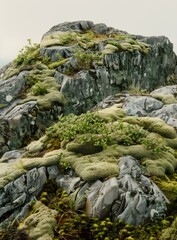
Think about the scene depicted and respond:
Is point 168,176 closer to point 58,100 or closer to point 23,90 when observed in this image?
point 58,100

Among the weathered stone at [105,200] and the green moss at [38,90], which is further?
the green moss at [38,90]

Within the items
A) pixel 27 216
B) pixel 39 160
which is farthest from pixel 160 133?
pixel 27 216

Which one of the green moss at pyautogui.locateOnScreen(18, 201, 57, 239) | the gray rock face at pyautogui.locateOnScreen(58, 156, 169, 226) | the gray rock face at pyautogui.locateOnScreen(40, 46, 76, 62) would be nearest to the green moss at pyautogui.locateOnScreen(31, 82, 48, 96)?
the gray rock face at pyautogui.locateOnScreen(40, 46, 76, 62)

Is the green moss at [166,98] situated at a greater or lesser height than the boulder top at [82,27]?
lesser

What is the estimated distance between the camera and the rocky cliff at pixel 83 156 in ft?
34.9

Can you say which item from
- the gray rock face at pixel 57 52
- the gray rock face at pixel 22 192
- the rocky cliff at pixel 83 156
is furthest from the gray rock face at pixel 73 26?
the gray rock face at pixel 22 192

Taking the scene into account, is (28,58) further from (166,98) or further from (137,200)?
(137,200)

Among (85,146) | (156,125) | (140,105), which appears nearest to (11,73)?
(140,105)

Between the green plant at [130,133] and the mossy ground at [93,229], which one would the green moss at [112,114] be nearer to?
the green plant at [130,133]

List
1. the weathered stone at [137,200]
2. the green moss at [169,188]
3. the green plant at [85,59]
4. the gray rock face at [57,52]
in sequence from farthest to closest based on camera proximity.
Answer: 1. the gray rock face at [57,52]
2. the green plant at [85,59]
3. the green moss at [169,188]
4. the weathered stone at [137,200]

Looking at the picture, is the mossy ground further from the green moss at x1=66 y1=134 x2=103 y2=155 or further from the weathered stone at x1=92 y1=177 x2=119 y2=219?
the green moss at x1=66 y1=134 x2=103 y2=155

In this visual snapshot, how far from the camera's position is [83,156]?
13125mm

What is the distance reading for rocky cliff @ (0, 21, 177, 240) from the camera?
34.9 feet

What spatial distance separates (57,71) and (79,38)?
22.5 ft
